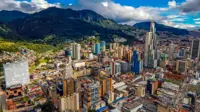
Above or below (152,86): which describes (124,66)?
above

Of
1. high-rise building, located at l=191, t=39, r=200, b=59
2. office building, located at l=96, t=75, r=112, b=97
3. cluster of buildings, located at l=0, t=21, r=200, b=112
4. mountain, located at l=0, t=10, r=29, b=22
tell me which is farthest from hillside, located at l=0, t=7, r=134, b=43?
mountain, located at l=0, t=10, r=29, b=22

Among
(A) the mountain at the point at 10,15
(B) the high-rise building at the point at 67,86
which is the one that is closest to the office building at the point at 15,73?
(B) the high-rise building at the point at 67,86

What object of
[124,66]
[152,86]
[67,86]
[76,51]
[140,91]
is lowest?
[140,91]

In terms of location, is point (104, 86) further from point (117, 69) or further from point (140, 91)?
point (117, 69)

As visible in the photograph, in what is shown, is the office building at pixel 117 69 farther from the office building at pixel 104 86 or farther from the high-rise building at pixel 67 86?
the high-rise building at pixel 67 86

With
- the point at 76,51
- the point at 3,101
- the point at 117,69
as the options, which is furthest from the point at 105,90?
the point at 76,51

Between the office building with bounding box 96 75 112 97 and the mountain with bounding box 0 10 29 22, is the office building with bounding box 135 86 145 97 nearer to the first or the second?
the office building with bounding box 96 75 112 97
